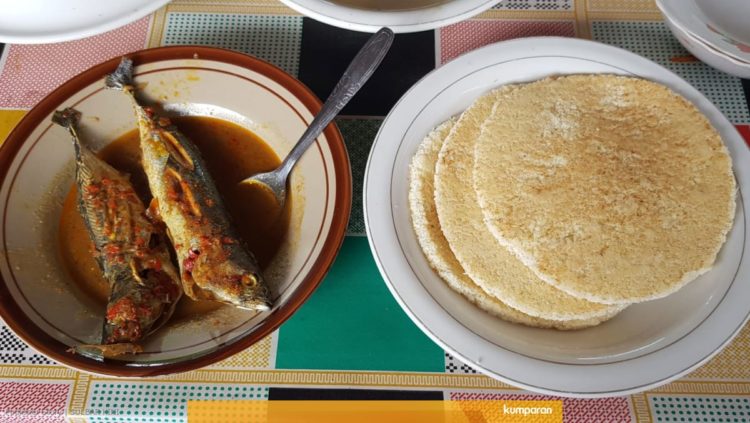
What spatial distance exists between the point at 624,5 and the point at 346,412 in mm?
1386

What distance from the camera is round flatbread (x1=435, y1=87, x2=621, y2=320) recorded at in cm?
105

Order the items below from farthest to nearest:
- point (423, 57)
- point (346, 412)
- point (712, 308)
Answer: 1. point (423, 57)
2. point (346, 412)
3. point (712, 308)

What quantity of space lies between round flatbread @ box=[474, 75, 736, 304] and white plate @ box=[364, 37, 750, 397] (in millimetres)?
73

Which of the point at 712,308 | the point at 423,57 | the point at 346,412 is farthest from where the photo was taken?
the point at 423,57

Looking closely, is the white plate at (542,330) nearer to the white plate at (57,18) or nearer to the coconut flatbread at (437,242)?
the coconut flatbread at (437,242)

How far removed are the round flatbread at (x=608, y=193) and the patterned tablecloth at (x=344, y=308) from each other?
32cm

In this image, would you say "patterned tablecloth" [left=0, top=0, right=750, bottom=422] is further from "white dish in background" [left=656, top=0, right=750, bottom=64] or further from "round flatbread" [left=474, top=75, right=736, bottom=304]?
"round flatbread" [left=474, top=75, right=736, bottom=304]

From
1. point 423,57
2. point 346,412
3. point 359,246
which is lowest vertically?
point 346,412

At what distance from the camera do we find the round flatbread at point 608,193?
3.36 ft

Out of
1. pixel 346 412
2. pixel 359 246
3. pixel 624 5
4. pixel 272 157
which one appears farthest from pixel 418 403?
pixel 624 5

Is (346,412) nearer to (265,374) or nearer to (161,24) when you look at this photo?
(265,374)

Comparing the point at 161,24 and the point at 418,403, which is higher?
the point at 161,24

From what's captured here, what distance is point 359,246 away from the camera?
1.33m

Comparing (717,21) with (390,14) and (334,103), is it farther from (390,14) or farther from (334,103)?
(334,103)
